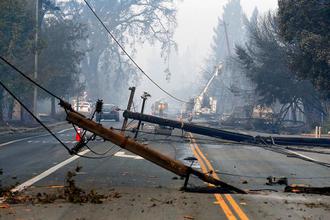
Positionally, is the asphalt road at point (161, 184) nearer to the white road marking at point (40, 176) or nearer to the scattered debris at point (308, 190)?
the white road marking at point (40, 176)

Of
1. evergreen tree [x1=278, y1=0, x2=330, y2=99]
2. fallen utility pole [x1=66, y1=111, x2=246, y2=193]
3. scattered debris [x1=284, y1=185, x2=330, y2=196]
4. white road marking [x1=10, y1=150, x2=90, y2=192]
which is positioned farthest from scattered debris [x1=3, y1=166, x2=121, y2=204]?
evergreen tree [x1=278, y1=0, x2=330, y2=99]

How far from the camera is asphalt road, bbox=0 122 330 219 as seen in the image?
10.7 metres

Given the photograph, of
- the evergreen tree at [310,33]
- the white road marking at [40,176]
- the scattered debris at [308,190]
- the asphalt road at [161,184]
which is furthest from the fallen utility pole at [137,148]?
the evergreen tree at [310,33]

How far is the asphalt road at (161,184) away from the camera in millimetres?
10727

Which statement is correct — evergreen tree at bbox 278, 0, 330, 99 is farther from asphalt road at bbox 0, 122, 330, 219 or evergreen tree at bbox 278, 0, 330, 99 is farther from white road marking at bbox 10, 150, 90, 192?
white road marking at bbox 10, 150, 90, 192

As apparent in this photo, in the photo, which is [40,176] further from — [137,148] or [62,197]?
[62,197]

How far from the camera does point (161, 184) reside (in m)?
14.9

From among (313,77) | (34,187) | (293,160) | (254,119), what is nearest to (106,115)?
(254,119)

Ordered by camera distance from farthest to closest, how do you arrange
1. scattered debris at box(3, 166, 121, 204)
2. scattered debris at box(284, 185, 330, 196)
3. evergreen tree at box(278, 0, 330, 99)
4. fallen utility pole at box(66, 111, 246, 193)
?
evergreen tree at box(278, 0, 330, 99), scattered debris at box(284, 185, 330, 196), fallen utility pole at box(66, 111, 246, 193), scattered debris at box(3, 166, 121, 204)

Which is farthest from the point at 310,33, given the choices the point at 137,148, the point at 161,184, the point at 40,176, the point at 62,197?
the point at 62,197

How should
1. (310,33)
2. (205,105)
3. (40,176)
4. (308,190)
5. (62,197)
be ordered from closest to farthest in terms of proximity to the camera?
1. (62,197)
2. (308,190)
3. (40,176)
4. (310,33)
5. (205,105)

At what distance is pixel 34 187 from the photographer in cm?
1368

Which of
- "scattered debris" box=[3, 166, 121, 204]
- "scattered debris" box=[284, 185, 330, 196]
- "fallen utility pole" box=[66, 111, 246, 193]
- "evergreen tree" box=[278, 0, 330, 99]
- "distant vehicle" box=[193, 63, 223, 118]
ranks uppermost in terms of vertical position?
"evergreen tree" box=[278, 0, 330, 99]

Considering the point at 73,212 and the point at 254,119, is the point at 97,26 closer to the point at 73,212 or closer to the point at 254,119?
the point at 254,119
